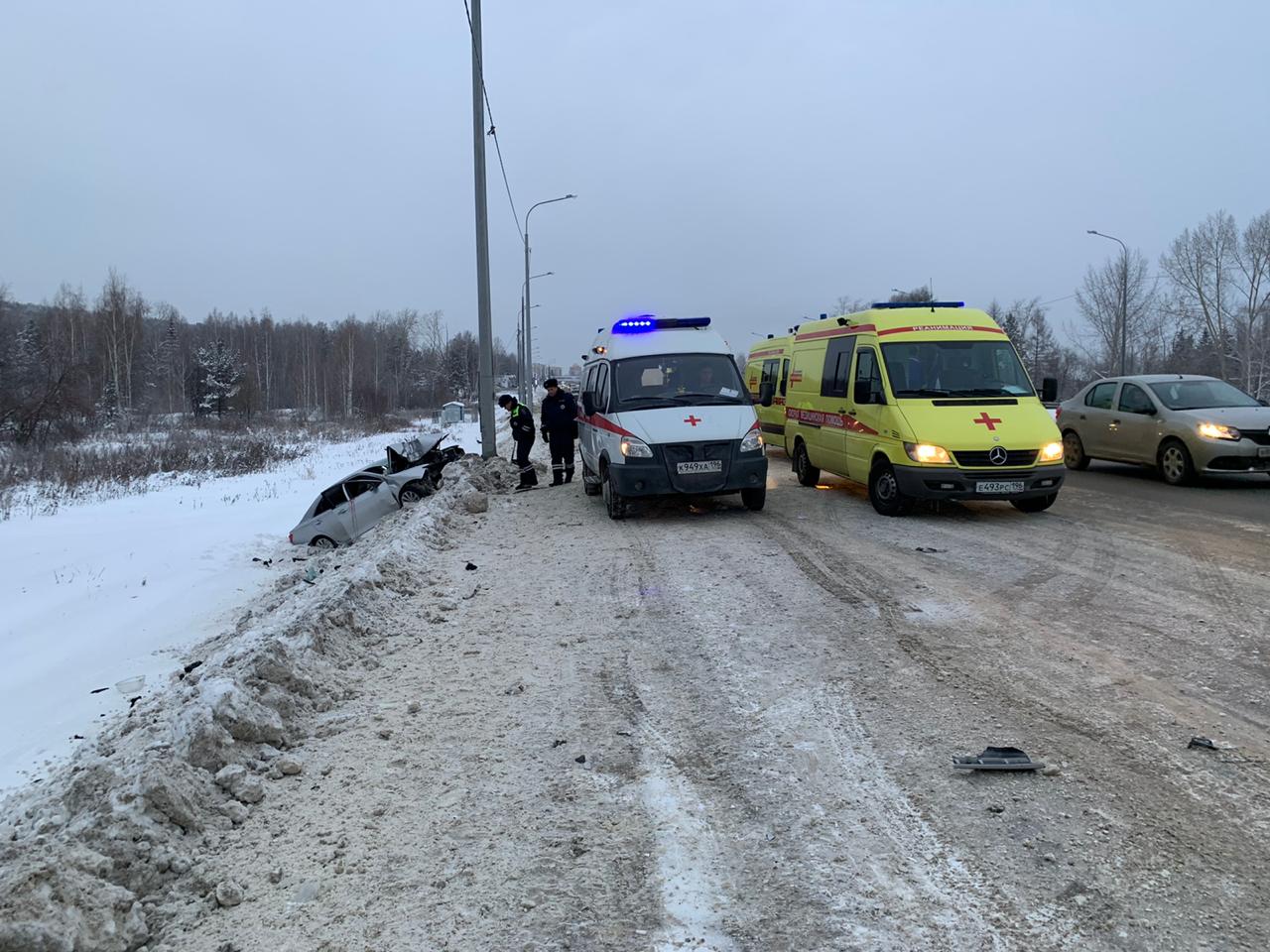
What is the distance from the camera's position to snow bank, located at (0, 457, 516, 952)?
8.62 feet

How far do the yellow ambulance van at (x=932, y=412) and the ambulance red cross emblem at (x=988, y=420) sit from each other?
12 millimetres

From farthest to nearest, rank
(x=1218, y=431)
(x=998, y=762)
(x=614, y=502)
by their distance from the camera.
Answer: (x=1218, y=431)
(x=614, y=502)
(x=998, y=762)

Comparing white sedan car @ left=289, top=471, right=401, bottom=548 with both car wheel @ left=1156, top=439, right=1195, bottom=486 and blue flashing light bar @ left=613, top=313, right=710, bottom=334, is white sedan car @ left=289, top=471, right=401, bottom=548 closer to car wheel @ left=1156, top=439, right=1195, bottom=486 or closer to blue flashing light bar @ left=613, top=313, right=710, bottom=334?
blue flashing light bar @ left=613, top=313, right=710, bottom=334

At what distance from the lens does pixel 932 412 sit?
9.39 meters

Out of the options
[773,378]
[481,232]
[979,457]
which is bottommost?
[979,457]

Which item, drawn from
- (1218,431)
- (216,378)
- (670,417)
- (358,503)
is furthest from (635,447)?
(216,378)

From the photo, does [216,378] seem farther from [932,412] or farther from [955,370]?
[932,412]

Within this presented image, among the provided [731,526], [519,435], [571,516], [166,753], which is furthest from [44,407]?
[166,753]

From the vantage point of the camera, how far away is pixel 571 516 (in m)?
10.6

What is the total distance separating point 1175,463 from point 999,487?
17.4ft

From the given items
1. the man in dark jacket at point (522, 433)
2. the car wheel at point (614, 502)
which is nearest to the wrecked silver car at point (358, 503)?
the man in dark jacket at point (522, 433)

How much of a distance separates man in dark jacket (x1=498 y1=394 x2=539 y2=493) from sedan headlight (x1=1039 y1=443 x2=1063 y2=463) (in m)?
7.85

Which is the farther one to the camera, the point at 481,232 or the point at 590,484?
the point at 481,232

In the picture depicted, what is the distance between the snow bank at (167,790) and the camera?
2627mm
